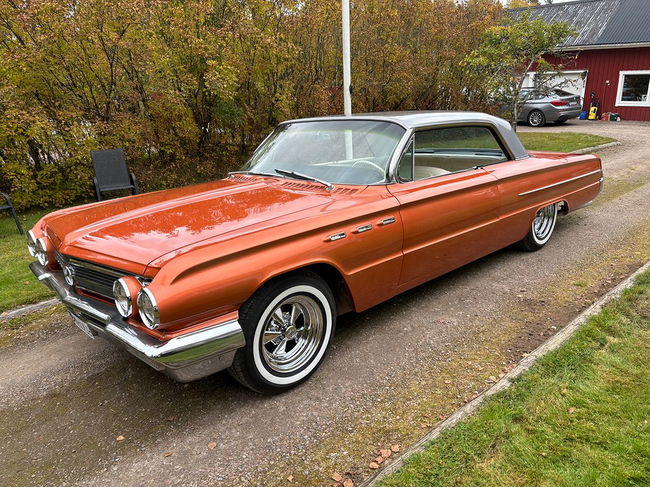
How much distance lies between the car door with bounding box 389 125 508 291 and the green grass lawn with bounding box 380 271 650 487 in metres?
1.09

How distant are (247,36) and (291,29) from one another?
4.21ft

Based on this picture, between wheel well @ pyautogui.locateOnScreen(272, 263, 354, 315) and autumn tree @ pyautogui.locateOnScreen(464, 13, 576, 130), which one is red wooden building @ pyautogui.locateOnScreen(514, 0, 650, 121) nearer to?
autumn tree @ pyautogui.locateOnScreen(464, 13, 576, 130)

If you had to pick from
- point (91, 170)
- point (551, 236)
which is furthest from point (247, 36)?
point (551, 236)

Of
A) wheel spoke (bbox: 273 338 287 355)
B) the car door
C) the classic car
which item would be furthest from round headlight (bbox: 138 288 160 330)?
the car door

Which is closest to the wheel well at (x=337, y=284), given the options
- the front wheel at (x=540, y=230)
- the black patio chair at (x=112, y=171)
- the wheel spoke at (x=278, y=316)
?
the wheel spoke at (x=278, y=316)

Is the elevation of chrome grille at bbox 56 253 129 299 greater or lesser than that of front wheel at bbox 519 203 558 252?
greater

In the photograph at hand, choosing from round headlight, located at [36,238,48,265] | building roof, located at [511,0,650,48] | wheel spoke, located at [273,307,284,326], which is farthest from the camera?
building roof, located at [511,0,650,48]

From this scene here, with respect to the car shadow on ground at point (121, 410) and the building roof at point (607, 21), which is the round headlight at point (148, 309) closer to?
the car shadow on ground at point (121, 410)

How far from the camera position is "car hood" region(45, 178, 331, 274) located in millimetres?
2539

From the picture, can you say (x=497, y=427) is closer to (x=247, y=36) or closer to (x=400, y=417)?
(x=400, y=417)

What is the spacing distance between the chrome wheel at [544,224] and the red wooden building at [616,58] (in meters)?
16.6

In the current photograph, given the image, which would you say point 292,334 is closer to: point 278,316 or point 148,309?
point 278,316

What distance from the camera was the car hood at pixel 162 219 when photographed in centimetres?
254

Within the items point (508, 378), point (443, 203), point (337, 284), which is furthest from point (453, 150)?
point (508, 378)
